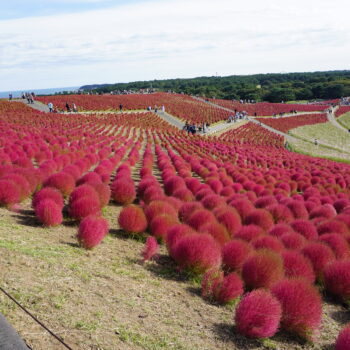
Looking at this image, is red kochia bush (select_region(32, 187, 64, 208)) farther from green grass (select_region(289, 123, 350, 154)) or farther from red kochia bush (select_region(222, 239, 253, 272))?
green grass (select_region(289, 123, 350, 154))

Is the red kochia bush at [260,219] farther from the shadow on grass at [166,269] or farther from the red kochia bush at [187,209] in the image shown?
the shadow on grass at [166,269]

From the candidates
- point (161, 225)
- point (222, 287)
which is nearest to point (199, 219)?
point (161, 225)

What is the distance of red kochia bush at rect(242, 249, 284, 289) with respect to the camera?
6.13 meters

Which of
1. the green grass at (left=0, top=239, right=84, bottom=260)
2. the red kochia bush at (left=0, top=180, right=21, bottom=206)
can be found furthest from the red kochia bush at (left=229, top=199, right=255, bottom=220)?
the red kochia bush at (left=0, top=180, right=21, bottom=206)

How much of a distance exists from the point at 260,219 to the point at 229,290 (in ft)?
15.1

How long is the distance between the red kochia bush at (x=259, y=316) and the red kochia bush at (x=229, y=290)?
0.74 metres

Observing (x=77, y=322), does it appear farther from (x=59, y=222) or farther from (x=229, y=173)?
(x=229, y=173)

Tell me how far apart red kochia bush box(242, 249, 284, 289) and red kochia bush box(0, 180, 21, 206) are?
219 inches

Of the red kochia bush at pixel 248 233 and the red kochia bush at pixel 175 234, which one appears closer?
the red kochia bush at pixel 175 234

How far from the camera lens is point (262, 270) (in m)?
6.14

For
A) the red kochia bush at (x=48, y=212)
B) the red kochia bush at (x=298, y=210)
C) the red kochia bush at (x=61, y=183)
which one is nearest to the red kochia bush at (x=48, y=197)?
the red kochia bush at (x=48, y=212)

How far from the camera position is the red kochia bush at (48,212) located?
8117mm

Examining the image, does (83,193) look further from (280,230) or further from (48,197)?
(280,230)

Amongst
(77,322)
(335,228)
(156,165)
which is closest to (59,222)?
(77,322)
